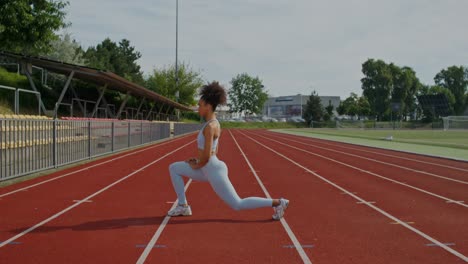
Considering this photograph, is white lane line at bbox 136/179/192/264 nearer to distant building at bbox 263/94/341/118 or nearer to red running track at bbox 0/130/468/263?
red running track at bbox 0/130/468/263

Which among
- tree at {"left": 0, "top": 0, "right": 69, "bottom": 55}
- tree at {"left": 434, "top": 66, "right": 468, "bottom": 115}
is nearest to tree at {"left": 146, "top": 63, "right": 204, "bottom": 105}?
tree at {"left": 0, "top": 0, "right": 69, "bottom": 55}

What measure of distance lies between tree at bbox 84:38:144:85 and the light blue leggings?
5448cm

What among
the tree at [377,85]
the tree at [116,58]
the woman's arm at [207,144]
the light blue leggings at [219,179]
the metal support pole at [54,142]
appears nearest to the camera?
the woman's arm at [207,144]

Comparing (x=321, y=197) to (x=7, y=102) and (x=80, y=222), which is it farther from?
(x=7, y=102)

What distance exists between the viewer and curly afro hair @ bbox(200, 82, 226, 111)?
5742 mm

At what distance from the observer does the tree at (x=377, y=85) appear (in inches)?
4085

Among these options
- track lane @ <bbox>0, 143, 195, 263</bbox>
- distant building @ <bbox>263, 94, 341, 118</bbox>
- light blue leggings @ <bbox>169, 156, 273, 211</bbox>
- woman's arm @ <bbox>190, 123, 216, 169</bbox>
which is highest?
distant building @ <bbox>263, 94, 341, 118</bbox>

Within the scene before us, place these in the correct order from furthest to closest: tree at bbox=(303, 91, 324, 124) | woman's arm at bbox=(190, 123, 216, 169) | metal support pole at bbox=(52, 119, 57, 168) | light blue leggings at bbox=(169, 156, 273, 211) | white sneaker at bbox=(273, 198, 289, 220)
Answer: tree at bbox=(303, 91, 324, 124)
metal support pole at bbox=(52, 119, 57, 168)
white sneaker at bbox=(273, 198, 289, 220)
light blue leggings at bbox=(169, 156, 273, 211)
woman's arm at bbox=(190, 123, 216, 169)

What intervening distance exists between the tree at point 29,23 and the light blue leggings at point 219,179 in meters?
17.0

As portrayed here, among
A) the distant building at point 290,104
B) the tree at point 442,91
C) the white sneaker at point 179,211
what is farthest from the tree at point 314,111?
the white sneaker at point 179,211

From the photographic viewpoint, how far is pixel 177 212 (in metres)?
6.44

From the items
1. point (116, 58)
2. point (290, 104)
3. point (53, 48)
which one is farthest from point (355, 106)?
point (53, 48)

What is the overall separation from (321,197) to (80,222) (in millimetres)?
4316

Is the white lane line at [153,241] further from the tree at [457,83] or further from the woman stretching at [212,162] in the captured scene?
the tree at [457,83]
